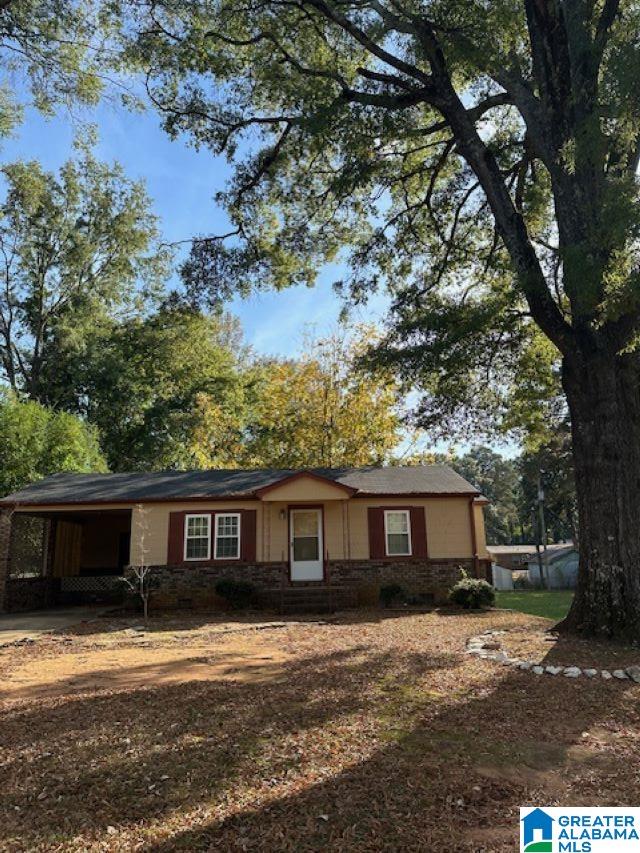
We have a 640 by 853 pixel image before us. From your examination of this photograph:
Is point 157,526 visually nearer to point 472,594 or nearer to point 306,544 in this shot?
point 306,544

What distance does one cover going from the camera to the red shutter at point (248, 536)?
1497 cm

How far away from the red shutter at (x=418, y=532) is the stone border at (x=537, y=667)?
21.8 feet

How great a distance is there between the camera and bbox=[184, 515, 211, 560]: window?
49.4 ft

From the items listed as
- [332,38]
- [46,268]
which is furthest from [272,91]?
[46,268]

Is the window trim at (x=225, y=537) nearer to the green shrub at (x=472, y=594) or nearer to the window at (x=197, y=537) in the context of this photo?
the window at (x=197, y=537)

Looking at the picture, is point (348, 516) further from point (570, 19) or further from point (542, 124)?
point (570, 19)

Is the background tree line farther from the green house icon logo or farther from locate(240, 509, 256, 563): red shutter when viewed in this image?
the green house icon logo

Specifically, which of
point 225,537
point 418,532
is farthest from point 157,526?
point 418,532

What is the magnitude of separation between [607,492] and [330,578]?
→ 7968mm

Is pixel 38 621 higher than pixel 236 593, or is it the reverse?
pixel 236 593

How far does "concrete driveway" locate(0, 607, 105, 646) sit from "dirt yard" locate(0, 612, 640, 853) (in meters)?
3.52

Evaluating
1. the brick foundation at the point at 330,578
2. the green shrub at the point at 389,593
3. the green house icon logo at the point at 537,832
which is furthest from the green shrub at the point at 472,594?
the green house icon logo at the point at 537,832

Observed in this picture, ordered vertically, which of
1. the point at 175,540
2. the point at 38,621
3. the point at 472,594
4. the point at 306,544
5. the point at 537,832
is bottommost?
the point at 537,832

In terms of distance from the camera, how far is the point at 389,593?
14.3 metres
